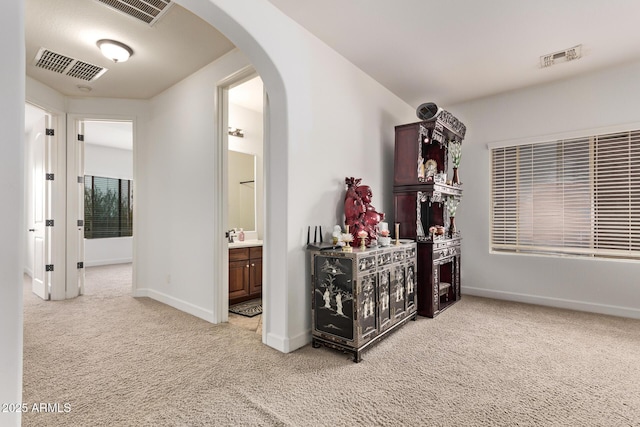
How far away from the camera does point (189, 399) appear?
6.19ft

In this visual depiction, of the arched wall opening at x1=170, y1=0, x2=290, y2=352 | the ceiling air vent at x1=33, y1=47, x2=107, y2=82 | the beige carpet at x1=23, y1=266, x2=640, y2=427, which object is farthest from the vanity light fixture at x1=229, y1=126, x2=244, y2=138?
the beige carpet at x1=23, y1=266, x2=640, y2=427

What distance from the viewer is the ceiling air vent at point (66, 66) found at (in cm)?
315

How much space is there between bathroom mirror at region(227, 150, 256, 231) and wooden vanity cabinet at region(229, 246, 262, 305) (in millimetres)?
687

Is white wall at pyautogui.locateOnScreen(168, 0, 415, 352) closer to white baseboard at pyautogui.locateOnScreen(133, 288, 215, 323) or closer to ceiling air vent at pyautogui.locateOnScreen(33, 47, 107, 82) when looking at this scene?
white baseboard at pyautogui.locateOnScreen(133, 288, 215, 323)

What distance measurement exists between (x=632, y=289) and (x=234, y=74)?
4848 mm

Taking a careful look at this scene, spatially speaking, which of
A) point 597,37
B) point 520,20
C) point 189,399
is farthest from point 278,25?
point 597,37

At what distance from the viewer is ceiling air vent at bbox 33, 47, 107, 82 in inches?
124

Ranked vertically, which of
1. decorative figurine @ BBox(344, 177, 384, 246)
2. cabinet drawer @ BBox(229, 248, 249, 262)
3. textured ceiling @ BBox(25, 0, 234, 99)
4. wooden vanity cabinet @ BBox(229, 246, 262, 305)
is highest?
textured ceiling @ BBox(25, 0, 234, 99)

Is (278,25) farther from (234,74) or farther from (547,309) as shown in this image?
(547,309)

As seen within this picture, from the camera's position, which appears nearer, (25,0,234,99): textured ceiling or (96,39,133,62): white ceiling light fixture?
(25,0,234,99): textured ceiling

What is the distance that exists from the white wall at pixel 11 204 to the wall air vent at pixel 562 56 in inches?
166

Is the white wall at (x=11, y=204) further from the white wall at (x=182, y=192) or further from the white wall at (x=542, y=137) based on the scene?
the white wall at (x=542, y=137)

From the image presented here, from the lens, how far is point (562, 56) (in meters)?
3.23

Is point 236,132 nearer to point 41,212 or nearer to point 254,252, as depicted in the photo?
point 254,252
